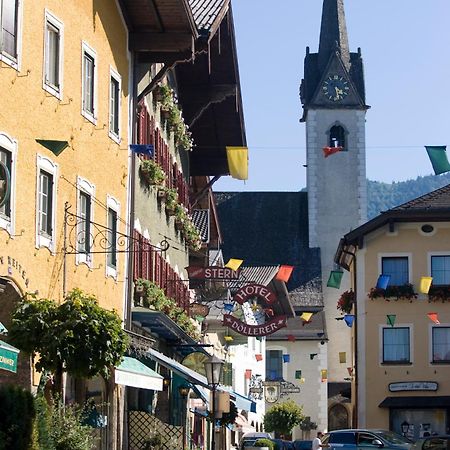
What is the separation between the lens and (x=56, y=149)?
669 inches

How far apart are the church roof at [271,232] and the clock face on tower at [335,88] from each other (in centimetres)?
718

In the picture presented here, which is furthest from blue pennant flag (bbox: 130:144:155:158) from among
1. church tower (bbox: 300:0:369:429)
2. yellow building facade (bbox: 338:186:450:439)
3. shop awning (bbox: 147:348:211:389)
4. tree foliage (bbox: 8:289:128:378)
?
church tower (bbox: 300:0:369:429)

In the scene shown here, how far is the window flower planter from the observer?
147ft

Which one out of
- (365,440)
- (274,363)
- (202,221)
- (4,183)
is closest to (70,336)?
(4,183)

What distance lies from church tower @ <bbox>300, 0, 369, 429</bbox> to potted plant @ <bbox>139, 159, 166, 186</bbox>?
191 ft

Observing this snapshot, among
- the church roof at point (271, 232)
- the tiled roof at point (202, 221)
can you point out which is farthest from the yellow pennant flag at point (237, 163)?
the church roof at point (271, 232)

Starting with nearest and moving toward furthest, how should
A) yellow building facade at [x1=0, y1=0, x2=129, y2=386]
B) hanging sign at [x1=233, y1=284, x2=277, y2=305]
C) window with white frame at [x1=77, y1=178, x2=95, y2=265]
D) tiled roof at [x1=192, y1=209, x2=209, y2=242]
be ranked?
yellow building facade at [x1=0, y1=0, x2=129, y2=386]
window with white frame at [x1=77, y1=178, x2=95, y2=265]
hanging sign at [x1=233, y1=284, x2=277, y2=305]
tiled roof at [x1=192, y1=209, x2=209, y2=242]

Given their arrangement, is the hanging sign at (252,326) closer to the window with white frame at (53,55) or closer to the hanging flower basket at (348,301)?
the window with white frame at (53,55)

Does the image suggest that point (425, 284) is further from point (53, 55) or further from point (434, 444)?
point (53, 55)

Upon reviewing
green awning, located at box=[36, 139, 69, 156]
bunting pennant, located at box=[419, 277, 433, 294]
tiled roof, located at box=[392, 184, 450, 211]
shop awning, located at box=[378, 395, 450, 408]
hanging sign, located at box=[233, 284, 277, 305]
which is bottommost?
shop awning, located at box=[378, 395, 450, 408]

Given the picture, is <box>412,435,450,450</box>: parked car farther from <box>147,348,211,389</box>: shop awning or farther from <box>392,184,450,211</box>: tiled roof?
<box>392,184,450,211</box>: tiled roof

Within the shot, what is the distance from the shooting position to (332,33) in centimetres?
9150

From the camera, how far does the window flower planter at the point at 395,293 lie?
44.9m

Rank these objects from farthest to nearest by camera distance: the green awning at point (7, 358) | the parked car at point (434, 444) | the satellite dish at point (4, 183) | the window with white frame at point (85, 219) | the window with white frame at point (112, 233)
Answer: the parked car at point (434, 444) → the window with white frame at point (112, 233) → the window with white frame at point (85, 219) → the satellite dish at point (4, 183) → the green awning at point (7, 358)
